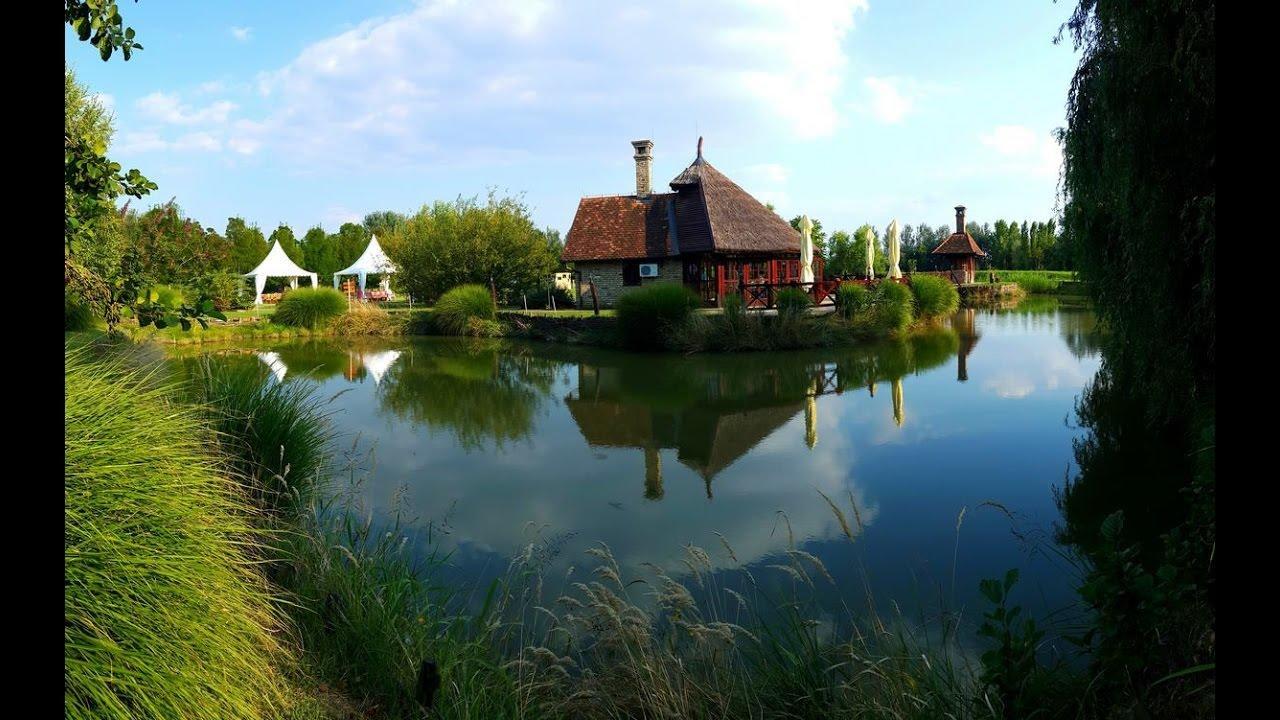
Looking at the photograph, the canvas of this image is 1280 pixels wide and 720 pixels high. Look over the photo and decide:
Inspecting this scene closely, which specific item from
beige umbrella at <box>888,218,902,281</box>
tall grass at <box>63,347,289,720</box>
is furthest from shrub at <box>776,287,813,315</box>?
tall grass at <box>63,347,289,720</box>

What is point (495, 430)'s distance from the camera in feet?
38.8

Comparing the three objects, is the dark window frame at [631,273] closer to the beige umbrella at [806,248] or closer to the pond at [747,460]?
the beige umbrella at [806,248]

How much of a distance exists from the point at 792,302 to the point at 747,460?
12685mm

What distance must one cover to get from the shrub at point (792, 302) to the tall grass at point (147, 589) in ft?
61.1

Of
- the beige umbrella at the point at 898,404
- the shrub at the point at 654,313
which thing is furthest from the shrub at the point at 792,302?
the beige umbrella at the point at 898,404

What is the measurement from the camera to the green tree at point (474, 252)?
98.9 feet

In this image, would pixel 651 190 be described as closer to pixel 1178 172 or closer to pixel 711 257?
pixel 711 257

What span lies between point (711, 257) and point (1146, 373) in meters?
20.5

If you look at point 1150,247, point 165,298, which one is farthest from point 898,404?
point 165,298

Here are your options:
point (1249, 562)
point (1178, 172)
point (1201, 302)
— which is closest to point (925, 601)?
point (1201, 302)

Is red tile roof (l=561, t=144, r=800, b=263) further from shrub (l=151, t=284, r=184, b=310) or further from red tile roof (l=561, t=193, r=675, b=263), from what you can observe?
shrub (l=151, t=284, r=184, b=310)

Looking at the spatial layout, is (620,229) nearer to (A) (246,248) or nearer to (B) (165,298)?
(A) (246,248)

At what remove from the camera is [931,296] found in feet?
89.9

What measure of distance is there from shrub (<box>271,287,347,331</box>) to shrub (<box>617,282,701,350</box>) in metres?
11.0
